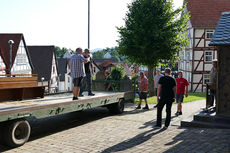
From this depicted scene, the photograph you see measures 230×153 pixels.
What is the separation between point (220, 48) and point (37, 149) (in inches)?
260

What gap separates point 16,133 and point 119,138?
270 centimetres

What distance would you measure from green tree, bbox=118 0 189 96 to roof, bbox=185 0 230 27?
685 inches

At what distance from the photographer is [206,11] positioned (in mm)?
38844

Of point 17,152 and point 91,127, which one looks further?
point 91,127

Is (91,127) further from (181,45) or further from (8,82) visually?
(181,45)

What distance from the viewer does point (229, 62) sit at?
9.54 metres

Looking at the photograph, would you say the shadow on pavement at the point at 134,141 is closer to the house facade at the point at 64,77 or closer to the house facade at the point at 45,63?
the house facade at the point at 45,63

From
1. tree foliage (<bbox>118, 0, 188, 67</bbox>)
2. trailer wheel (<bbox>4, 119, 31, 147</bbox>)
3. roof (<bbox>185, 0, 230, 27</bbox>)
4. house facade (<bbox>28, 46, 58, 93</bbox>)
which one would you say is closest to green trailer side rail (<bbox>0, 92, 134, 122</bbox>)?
trailer wheel (<bbox>4, 119, 31, 147</bbox>)

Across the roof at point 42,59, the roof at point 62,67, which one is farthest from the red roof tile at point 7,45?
the roof at point 62,67

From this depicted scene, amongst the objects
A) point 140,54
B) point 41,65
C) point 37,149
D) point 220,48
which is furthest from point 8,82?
point 41,65

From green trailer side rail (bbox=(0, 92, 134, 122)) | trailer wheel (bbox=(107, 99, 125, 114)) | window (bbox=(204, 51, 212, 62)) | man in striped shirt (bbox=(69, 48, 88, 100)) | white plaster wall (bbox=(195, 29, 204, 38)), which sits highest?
white plaster wall (bbox=(195, 29, 204, 38))

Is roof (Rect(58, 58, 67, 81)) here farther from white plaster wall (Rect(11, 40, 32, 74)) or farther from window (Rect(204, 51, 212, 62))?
window (Rect(204, 51, 212, 62))

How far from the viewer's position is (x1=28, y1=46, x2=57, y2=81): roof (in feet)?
170

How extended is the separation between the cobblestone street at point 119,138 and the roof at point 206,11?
29.9 m
